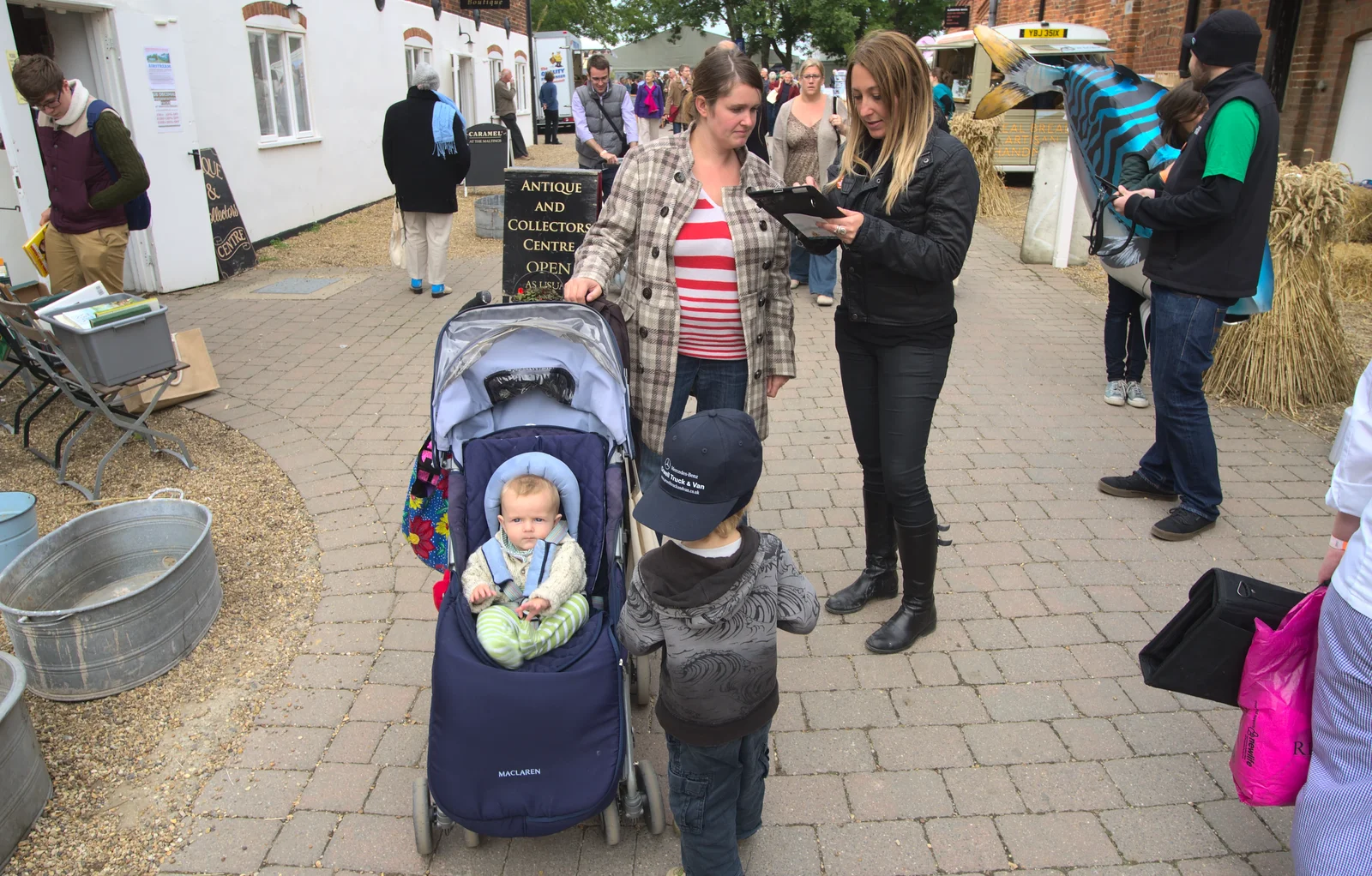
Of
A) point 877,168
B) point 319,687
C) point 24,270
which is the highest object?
point 877,168

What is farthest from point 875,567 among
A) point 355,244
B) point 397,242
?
point 355,244

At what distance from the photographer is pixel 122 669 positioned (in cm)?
329

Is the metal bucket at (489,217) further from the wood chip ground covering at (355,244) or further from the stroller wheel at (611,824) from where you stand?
the stroller wheel at (611,824)

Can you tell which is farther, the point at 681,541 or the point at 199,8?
the point at 199,8

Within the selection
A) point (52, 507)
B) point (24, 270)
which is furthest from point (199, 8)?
point (52, 507)

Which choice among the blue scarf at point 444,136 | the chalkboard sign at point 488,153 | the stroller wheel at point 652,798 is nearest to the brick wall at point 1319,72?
the blue scarf at point 444,136

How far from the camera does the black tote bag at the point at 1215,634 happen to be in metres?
2.37

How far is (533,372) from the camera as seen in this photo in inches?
122

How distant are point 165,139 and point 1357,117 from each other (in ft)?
39.2

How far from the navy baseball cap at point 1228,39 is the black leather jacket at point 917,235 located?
150cm

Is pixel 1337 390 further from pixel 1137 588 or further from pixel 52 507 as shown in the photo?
pixel 52 507

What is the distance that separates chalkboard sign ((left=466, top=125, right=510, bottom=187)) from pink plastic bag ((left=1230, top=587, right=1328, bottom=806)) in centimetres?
1366

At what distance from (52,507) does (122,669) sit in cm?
185

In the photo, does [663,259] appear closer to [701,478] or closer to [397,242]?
[701,478]
